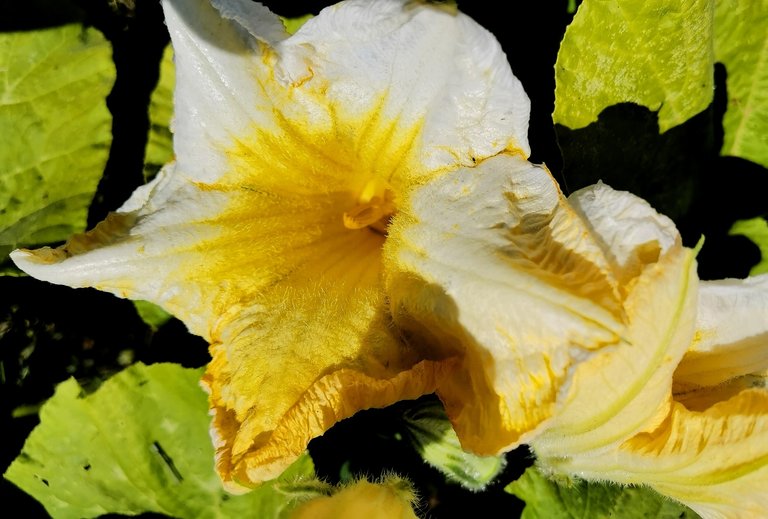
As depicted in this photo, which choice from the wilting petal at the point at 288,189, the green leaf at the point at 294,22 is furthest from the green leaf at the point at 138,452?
the green leaf at the point at 294,22

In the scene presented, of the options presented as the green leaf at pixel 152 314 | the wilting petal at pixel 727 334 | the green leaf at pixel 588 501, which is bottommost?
the green leaf at pixel 152 314

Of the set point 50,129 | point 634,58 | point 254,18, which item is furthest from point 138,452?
point 634,58

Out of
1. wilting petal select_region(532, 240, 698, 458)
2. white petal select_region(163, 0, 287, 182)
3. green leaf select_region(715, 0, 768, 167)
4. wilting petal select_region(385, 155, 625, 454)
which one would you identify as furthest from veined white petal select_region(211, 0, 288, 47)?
green leaf select_region(715, 0, 768, 167)

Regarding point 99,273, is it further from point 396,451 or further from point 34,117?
point 396,451

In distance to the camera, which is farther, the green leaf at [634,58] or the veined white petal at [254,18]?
the green leaf at [634,58]

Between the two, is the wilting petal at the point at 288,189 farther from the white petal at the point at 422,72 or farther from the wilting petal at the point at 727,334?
the wilting petal at the point at 727,334

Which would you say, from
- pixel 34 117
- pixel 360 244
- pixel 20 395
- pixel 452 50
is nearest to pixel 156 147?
pixel 34 117

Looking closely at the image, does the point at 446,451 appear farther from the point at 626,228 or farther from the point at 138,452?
the point at 138,452
